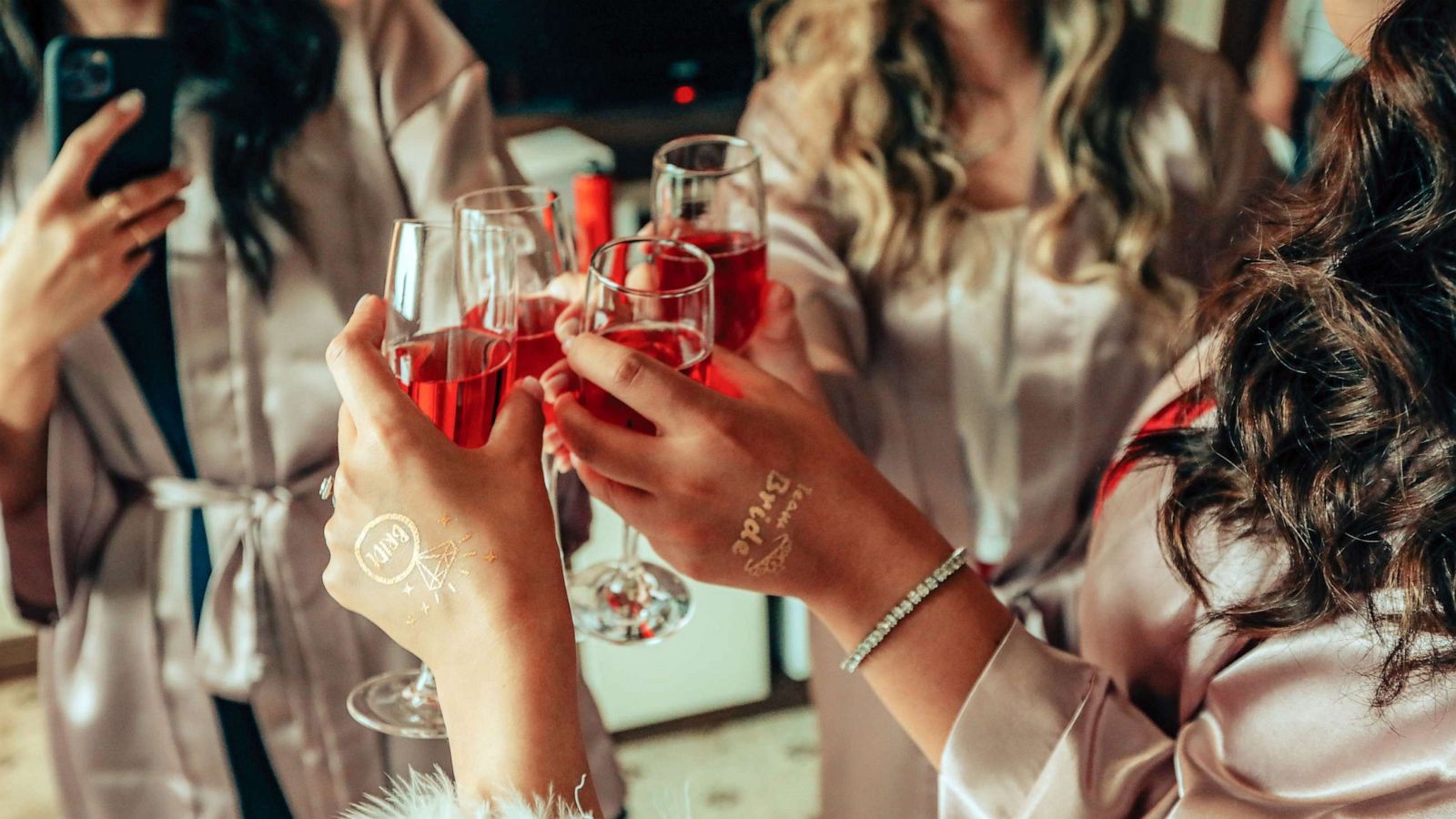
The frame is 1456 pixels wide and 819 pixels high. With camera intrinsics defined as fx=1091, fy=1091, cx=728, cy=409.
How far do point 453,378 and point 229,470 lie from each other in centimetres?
44

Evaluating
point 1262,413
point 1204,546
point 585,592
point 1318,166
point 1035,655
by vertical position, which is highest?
point 1318,166

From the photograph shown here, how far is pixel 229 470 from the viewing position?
1.08 metres

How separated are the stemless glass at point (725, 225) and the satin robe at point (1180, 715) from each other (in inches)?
14.3

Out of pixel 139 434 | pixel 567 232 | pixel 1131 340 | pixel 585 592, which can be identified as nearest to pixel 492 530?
pixel 567 232

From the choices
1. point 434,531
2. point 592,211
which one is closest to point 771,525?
point 434,531

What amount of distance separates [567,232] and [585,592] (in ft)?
1.29

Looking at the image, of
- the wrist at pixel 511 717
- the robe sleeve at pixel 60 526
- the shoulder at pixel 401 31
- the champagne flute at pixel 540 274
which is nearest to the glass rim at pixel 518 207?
the champagne flute at pixel 540 274

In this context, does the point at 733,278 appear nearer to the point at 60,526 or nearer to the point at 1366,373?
the point at 1366,373

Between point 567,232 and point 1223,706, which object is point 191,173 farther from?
point 1223,706

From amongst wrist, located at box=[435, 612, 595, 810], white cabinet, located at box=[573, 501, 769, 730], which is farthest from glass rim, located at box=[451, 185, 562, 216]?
white cabinet, located at box=[573, 501, 769, 730]

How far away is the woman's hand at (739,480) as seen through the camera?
0.74 metres

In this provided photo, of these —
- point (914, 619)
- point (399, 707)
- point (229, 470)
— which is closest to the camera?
point (914, 619)

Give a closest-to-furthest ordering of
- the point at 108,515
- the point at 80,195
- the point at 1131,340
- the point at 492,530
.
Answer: the point at 492,530 → the point at 80,195 → the point at 108,515 → the point at 1131,340

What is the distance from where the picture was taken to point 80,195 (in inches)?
37.6
